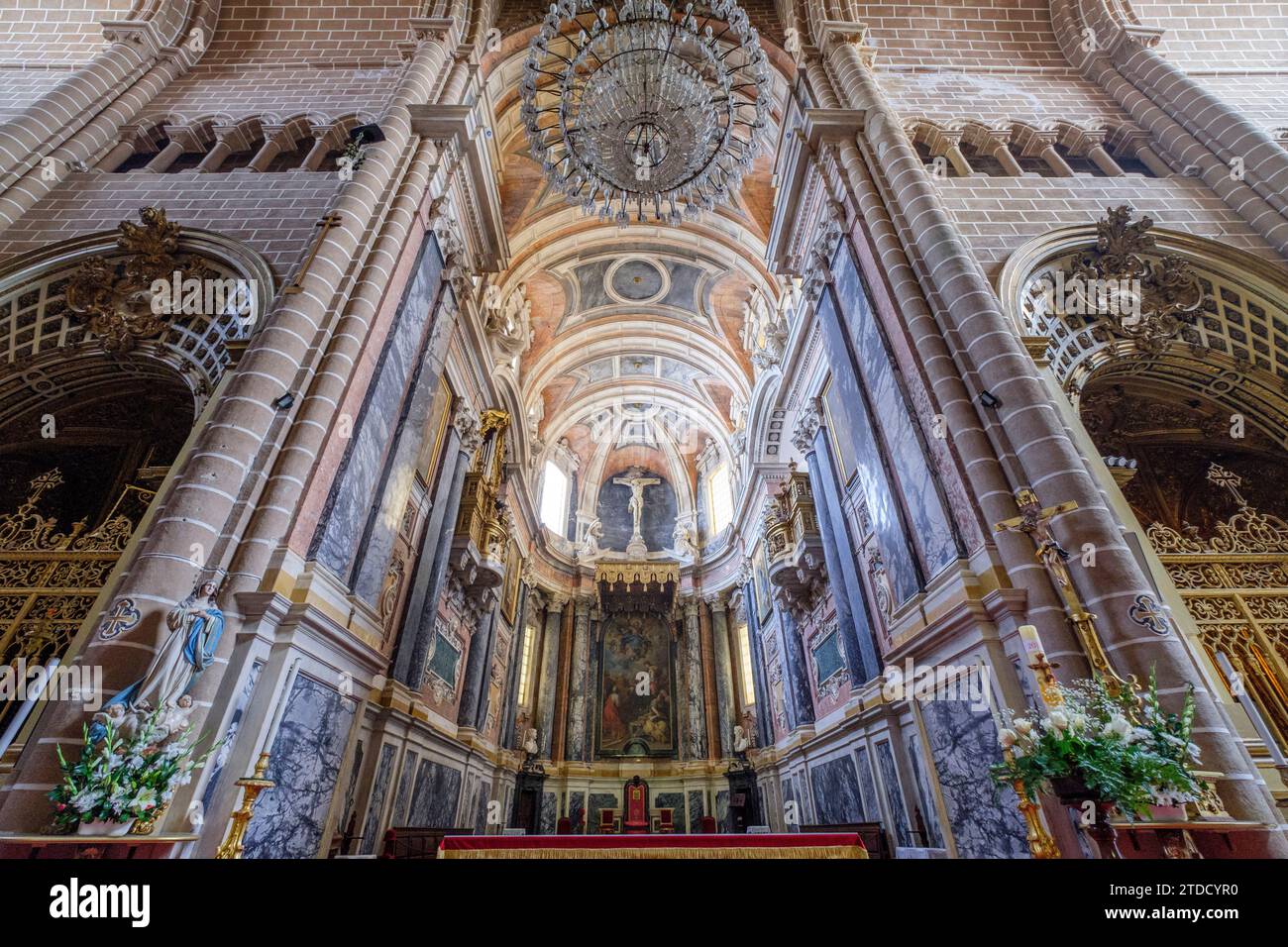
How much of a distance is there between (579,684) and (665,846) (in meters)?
13.6

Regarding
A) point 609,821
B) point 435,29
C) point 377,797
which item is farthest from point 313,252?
point 609,821

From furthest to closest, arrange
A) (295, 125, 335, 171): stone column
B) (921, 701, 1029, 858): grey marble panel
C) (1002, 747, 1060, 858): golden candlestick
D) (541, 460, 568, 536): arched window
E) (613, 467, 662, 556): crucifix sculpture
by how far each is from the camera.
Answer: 1. (613, 467, 662, 556): crucifix sculpture
2. (541, 460, 568, 536): arched window
3. (295, 125, 335, 171): stone column
4. (921, 701, 1029, 858): grey marble panel
5. (1002, 747, 1060, 858): golden candlestick

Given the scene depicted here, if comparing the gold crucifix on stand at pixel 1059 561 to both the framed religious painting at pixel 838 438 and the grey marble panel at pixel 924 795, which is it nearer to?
the grey marble panel at pixel 924 795

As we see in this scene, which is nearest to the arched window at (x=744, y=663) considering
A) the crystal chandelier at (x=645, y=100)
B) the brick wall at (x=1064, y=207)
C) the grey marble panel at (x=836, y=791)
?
the grey marble panel at (x=836, y=791)

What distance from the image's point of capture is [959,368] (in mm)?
6352

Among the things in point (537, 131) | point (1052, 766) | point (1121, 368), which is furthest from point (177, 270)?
point (1121, 368)

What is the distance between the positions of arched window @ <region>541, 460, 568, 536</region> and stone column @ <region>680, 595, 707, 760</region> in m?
5.77

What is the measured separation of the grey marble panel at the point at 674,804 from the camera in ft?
53.1

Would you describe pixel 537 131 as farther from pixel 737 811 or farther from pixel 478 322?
pixel 737 811

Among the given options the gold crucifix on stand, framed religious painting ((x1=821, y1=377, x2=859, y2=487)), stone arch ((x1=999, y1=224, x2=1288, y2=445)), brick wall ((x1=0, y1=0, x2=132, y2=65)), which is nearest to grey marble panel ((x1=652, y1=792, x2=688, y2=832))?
framed religious painting ((x1=821, y1=377, x2=859, y2=487))

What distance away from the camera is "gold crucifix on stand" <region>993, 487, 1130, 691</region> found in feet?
13.8

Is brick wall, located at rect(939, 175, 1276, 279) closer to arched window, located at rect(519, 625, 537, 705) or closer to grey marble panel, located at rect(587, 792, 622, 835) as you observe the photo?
arched window, located at rect(519, 625, 537, 705)

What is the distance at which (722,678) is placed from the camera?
1802cm

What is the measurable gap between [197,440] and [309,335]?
161 cm
